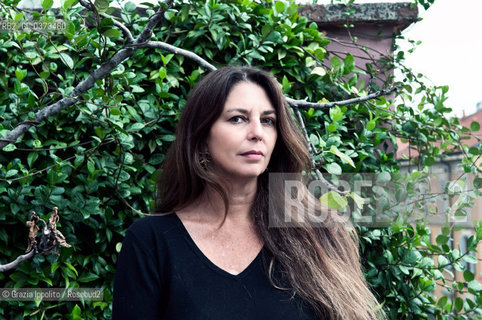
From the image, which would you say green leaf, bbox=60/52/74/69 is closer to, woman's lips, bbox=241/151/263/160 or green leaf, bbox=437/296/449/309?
woman's lips, bbox=241/151/263/160

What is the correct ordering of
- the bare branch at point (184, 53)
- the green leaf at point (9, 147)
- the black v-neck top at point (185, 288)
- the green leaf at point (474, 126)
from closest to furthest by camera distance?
the black v-neck top at point (185, 288) → the green leaf at point (9, 147) → the bare branch at point (184, 53) → the green leaf at point (474, 126)

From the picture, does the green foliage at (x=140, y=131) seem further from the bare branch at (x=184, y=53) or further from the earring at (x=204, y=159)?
the earring at (x=204, y=159)

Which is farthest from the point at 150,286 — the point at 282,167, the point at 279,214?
the point at 282,167

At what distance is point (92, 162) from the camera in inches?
68.1

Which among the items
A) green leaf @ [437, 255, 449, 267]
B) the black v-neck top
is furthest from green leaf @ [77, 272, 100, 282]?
green leaf @ [437, 255, 449, 267]

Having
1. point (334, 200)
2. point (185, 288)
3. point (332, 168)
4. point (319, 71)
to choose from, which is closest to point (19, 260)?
point (185, 288)

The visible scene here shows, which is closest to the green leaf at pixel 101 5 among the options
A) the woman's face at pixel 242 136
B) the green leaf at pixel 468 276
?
the woman's face at pixel 242 136

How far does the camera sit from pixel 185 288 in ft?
4.53

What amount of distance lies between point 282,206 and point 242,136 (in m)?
0.33

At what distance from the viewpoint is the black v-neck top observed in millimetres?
1370

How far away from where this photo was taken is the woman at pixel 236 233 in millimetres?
1401

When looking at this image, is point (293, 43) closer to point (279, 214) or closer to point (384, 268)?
point (279, 214)

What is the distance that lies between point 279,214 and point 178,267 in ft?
1.28

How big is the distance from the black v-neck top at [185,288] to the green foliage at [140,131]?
0.36 m
